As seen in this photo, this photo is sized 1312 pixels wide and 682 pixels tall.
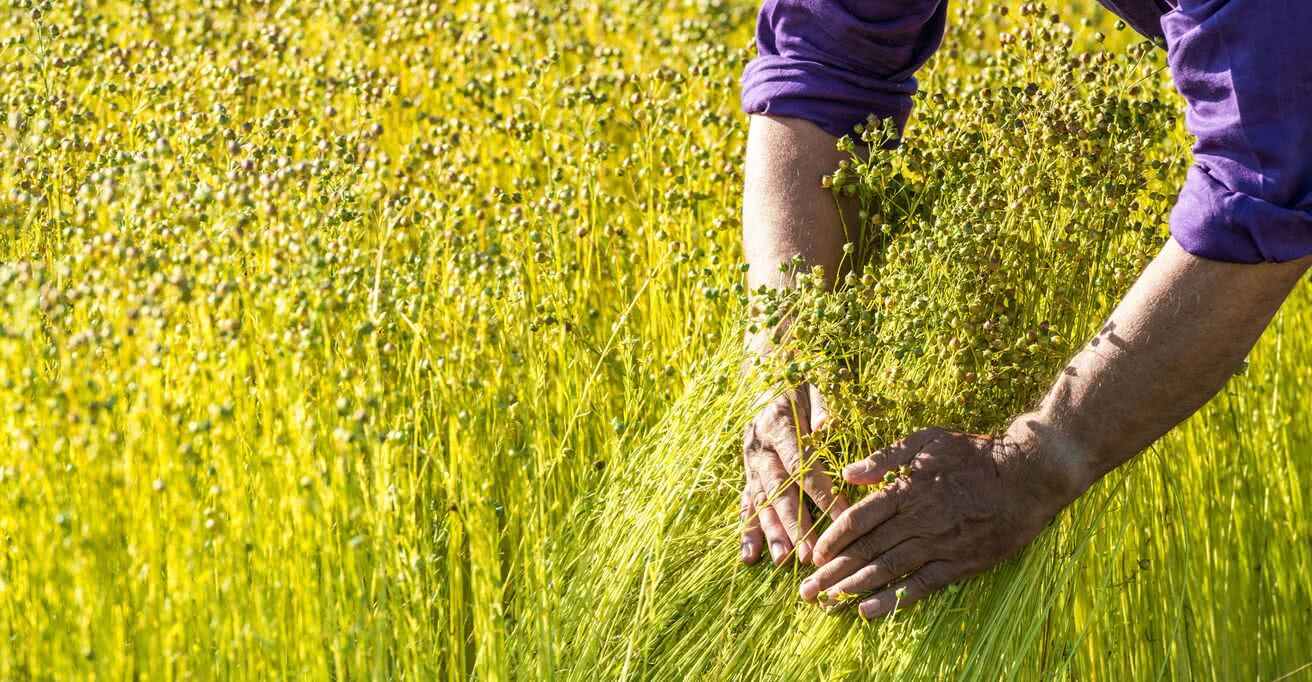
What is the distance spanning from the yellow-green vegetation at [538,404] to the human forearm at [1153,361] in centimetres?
13

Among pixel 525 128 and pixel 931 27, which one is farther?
pixel 525 128

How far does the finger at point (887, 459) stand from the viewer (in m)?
1.68

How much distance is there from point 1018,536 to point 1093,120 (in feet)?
2.29

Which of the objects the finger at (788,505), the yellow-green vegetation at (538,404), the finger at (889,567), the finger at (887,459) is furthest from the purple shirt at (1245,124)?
the finger at (788,505)

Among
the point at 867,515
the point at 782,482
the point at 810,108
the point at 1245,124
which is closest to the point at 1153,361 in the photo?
the point at 1245,124

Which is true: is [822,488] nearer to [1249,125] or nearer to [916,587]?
[916,587]

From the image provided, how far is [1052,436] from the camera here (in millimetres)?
1642

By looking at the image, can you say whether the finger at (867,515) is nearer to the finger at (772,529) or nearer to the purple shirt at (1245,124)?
the finger at (772,529)

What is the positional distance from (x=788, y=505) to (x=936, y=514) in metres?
0.23

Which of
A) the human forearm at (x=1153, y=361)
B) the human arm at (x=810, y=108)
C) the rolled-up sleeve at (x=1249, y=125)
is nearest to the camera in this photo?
the rolled-up sleeve at (x=1249, y=125)

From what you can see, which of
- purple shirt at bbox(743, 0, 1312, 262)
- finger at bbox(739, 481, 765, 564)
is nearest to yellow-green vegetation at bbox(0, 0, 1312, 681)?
finger at bbox(739, 481, 765, 564)

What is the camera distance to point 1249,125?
145 centimetres

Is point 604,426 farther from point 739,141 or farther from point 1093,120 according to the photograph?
point 739,141

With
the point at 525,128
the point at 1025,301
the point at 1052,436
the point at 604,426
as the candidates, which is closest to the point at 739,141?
the point at 525,128
